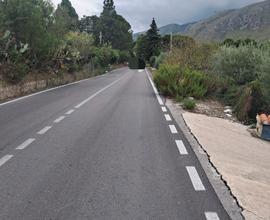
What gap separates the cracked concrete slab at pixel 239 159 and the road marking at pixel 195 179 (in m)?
0.38

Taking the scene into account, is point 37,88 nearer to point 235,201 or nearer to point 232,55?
point 232,55

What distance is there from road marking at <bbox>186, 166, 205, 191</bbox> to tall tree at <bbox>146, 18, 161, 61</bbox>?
94.1m

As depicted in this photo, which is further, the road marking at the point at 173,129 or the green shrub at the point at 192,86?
the green shrub at the point at 192,86

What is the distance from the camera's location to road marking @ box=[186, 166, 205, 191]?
19.8 feet

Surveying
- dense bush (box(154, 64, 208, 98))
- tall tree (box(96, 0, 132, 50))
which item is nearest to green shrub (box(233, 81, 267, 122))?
dense bush (box(154, 64, 208, 98))

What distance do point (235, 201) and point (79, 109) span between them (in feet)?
32.9

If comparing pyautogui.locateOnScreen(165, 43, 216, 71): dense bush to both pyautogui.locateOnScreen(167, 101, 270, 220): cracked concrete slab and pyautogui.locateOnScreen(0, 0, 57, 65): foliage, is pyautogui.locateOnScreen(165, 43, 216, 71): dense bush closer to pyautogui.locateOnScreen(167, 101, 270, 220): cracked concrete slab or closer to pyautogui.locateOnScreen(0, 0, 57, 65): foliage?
pyautogui.locateOnScreen(0, 0, 57, 65): foliage

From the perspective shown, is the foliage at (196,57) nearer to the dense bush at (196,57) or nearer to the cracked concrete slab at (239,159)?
the dense bush at (196,57)

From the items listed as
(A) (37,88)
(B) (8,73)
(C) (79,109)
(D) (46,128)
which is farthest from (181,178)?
(A) (37,88)

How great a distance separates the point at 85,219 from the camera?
4.78 metres

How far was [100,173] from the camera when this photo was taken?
21.7ft

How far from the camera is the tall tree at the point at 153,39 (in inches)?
3978

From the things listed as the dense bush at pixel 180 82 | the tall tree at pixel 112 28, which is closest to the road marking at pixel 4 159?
the dense bush at pixel 180 82

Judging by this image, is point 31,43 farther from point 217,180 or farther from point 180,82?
point 217,180
